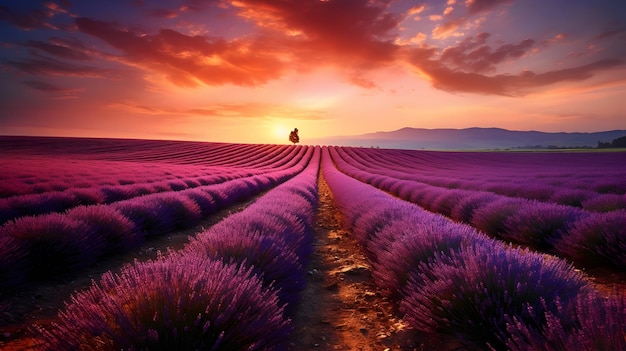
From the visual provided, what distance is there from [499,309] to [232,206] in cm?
1008

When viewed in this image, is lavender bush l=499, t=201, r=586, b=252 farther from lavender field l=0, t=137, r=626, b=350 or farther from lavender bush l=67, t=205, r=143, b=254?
lavender bush l=67, t=205, r=143, b=254

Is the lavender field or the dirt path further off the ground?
the lavender field

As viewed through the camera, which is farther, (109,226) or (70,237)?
(109,226)

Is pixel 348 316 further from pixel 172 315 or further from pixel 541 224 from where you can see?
pixel 541 224

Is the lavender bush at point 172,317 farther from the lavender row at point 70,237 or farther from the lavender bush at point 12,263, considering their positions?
the lavender row at point 70,237

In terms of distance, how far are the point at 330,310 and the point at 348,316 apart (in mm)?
208

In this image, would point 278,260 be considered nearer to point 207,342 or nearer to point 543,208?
point 207,342

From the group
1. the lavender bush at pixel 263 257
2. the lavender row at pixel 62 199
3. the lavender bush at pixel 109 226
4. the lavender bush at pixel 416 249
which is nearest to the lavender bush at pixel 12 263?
the lavender bush at pixel 109 226

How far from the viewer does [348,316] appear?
120 inches

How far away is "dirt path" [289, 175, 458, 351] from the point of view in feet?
8.10

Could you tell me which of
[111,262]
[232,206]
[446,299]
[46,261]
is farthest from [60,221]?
[232,206]

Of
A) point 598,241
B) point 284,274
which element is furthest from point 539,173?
point 284,274

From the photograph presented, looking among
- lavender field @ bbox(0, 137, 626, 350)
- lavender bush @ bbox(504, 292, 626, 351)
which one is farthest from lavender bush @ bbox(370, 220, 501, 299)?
lavender bush @ bbox(504, 292, 626, 351)

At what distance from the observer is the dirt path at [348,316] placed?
2469 millimetres
